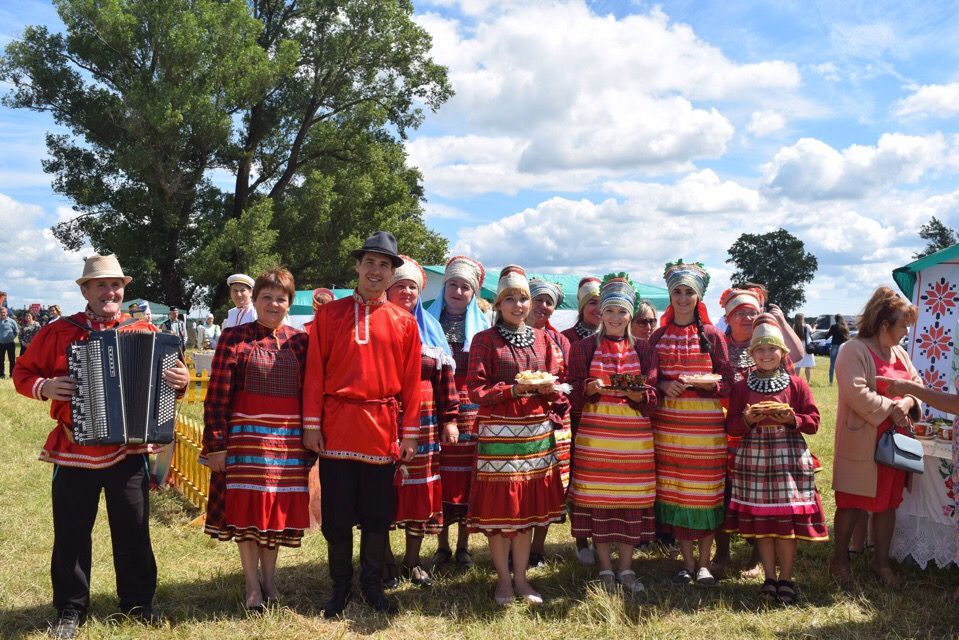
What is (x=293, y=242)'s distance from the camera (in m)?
25.1

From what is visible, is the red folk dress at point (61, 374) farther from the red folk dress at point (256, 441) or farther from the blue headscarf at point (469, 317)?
the blue headscarf at point (469, 317)

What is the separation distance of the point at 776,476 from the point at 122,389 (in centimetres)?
381

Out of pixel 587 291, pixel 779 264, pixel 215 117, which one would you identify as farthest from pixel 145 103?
pixel 779 264

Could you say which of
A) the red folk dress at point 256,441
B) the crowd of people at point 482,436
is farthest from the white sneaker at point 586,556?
the red folk dress at point 256,441

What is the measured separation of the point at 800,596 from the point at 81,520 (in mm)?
4338

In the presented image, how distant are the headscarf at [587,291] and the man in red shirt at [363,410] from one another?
1911 mm

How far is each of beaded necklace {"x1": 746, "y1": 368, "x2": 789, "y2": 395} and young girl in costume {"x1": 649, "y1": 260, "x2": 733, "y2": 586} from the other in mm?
160

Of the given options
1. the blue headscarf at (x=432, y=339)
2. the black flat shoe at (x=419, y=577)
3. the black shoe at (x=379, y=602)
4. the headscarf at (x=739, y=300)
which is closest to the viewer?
the black shoe at (x=379, y=602)

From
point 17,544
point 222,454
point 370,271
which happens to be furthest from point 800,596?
point 17,544

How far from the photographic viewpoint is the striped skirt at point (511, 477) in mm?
4484

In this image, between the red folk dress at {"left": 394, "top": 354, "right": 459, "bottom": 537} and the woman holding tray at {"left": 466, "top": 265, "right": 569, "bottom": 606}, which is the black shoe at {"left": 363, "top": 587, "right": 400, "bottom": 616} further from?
the woman holding tray at {"left": 466, "top": 265, "right": 569, "bottom": 606}

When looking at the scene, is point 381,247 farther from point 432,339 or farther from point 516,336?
point 516,336

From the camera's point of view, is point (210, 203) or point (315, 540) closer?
point (315, 540)

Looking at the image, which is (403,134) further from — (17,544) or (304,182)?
(17,544)
